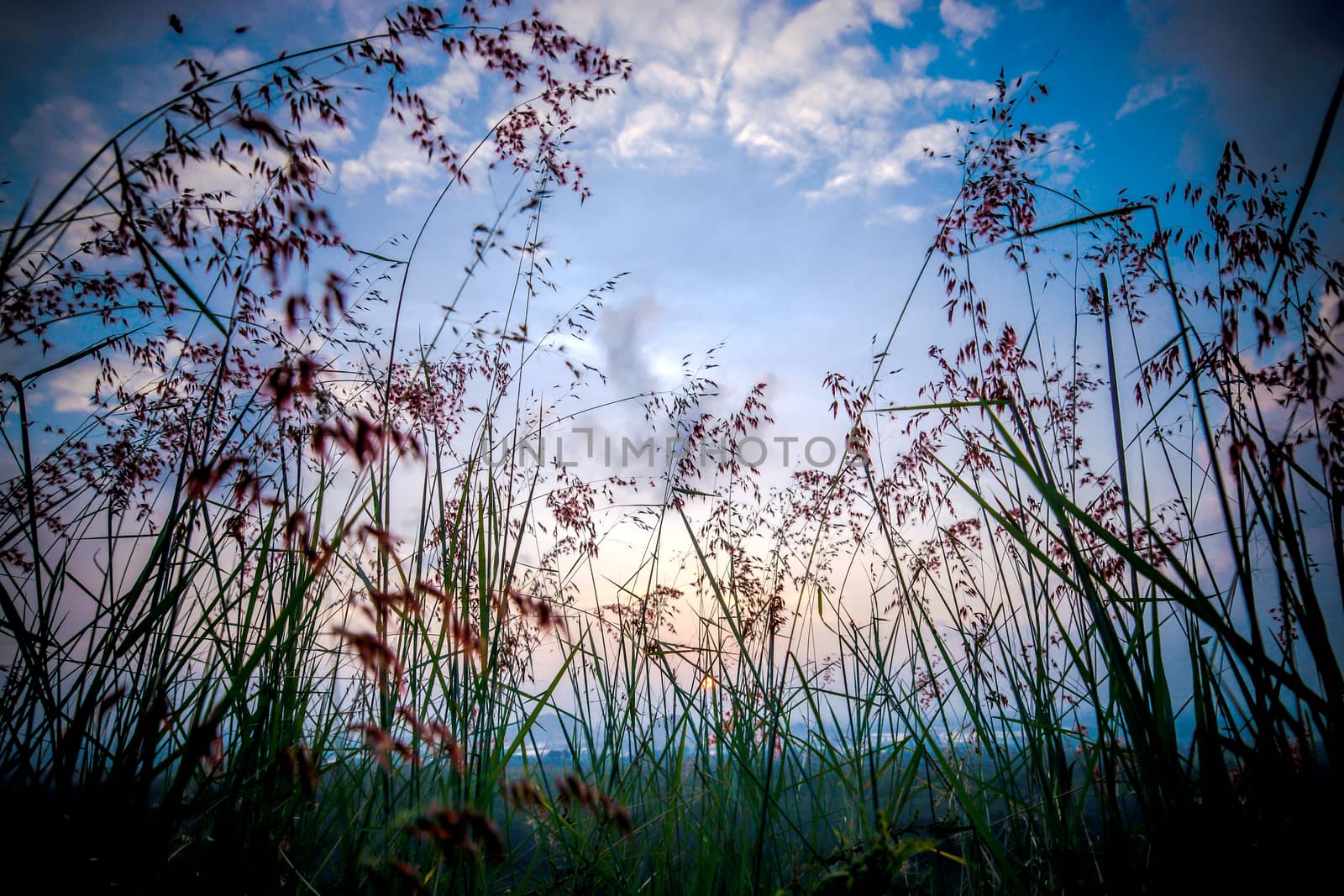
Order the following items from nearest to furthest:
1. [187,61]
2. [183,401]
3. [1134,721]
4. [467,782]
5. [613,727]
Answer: [1134,721], [467,782], [187,61], [613,727], [183,401]

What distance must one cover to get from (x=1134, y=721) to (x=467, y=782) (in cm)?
128

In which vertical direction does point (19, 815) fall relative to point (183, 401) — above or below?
below

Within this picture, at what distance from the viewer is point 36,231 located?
1.20 m

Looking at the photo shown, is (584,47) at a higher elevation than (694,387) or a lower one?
higher

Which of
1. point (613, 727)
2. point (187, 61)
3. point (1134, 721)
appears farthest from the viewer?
point (613, 727)

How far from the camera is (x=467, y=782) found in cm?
135

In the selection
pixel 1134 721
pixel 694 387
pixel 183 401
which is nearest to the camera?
pixel 1134 721

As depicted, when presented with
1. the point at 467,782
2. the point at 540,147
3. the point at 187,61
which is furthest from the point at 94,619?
the point at 540,147

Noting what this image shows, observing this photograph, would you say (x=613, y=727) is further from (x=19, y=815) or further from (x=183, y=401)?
(x=183, y=401)

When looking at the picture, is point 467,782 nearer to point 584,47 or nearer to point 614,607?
point 614,607

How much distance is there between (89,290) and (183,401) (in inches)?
39.7

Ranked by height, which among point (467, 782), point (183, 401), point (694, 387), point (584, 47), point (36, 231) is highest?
point (584, 47)

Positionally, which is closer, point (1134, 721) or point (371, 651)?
point (371, 651)

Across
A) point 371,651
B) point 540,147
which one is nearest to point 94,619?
point 371,651
